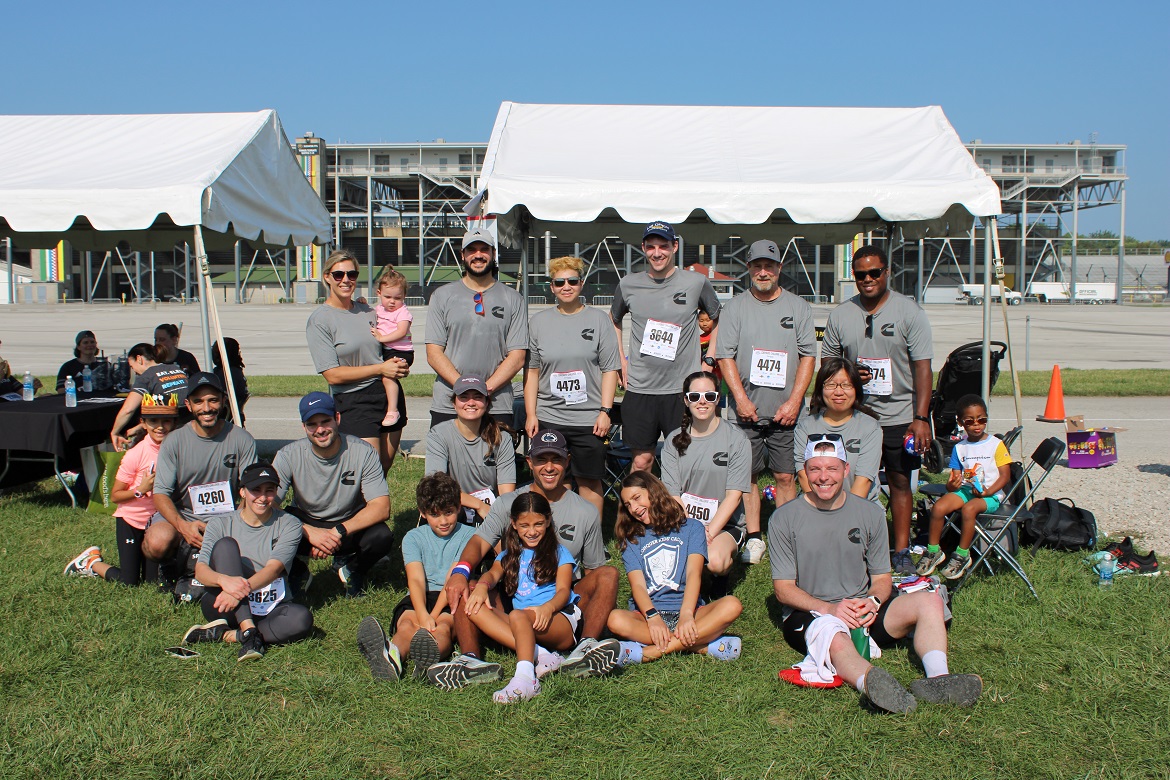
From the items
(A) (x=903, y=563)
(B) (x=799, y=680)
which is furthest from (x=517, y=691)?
(A) (x=903, y=563)

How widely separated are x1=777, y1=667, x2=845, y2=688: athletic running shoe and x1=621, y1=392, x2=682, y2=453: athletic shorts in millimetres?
1946

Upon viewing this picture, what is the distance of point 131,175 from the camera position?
21.7 feet

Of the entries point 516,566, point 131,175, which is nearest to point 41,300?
point 131,175

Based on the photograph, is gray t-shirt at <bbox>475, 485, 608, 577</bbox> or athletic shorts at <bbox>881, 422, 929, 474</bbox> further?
athletic shorts at <bbox>881, 422, 929, 474</bbox>

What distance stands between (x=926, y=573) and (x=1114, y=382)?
1089 cm

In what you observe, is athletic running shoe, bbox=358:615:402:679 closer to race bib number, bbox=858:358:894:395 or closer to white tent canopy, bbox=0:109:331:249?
race bib number, bbox=858:358:894:395

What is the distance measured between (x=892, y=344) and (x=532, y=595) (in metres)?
2.71

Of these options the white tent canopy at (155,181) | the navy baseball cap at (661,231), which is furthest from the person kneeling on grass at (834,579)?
the white tent canopy at (155,181)

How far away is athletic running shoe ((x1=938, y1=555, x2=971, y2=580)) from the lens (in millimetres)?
5082

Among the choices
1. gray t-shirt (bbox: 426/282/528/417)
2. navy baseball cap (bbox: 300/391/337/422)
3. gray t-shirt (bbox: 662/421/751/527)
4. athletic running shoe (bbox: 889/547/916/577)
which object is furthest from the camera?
gray t-shirt (bbox: 426/282/528/417)

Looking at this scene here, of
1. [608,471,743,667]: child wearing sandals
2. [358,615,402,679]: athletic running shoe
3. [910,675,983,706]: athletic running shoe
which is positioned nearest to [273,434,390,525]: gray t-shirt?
[358,615,402,679]: athletic running shoe

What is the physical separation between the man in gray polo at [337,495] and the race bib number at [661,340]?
72.4 inches

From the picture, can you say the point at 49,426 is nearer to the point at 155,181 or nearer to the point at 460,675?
the point at 155,181

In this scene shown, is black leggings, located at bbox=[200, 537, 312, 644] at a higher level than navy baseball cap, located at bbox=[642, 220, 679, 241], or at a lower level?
lower
